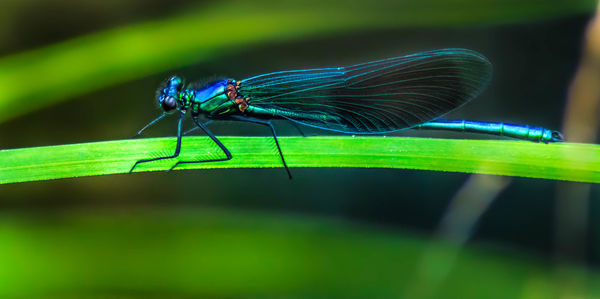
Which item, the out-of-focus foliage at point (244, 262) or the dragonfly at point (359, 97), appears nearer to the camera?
the out-of-focus foliage at point (244, 262)

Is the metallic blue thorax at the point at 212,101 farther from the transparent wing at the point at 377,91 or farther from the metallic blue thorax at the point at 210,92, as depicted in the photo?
the transparent wing at the point at 377,91

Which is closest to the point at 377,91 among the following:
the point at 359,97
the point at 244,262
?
the point at 359,97

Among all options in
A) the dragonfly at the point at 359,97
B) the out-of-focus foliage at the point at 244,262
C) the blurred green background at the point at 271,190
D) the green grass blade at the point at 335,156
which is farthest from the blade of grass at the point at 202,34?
the green grass blade at the point at 335,156

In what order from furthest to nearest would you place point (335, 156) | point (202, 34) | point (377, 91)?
1. point (202, 34)
2. point (377, 91)
3. point (335, 156)

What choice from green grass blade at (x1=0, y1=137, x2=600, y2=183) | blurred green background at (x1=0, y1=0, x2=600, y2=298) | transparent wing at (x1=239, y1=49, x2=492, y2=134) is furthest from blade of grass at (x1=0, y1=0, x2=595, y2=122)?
green grass blade at (x1=0, y1=137, x2=600, y2=183)

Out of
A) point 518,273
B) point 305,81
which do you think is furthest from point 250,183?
point 518,273

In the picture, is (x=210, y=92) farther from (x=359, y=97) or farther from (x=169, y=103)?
(x=359, y=97)
